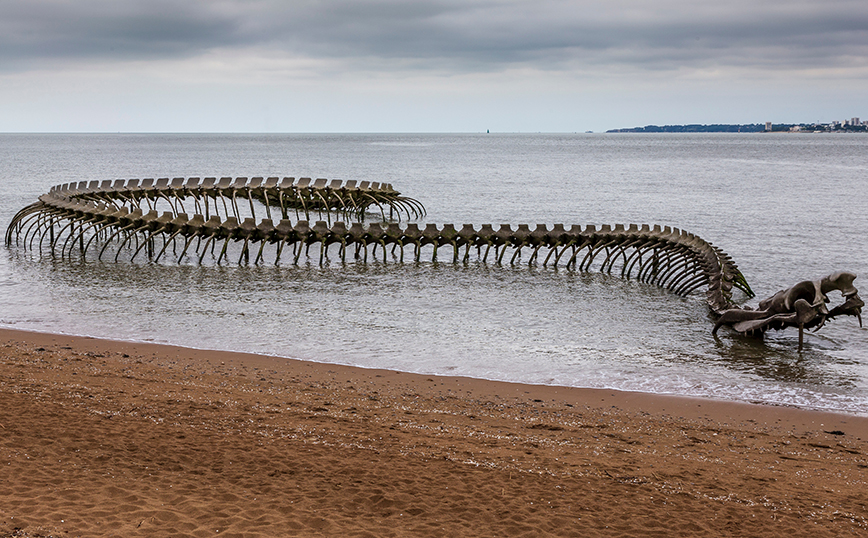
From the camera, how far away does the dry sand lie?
602 centimetres

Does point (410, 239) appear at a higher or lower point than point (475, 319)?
higher

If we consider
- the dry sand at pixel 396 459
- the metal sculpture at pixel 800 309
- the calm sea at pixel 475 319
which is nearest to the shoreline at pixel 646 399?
the dry sand at pixel 396 459

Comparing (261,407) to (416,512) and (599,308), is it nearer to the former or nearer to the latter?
(416,512)

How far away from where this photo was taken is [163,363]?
11.3 meters

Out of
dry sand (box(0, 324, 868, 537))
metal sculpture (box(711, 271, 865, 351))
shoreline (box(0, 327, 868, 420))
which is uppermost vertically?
metal sculpture (box(711, 271, 865, 351))

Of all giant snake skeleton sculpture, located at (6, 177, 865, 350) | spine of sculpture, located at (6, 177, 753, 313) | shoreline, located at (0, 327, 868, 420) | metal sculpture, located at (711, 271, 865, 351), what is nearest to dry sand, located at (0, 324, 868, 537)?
A: shoreline, located at (0, 327, 868, 420)

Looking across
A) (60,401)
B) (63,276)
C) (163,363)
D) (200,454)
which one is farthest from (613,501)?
(63,276)

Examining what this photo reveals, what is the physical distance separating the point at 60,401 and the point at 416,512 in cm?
507

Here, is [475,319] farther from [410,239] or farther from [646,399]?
[410,239]

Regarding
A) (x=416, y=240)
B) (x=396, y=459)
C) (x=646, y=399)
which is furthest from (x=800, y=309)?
(x=416, y=240)

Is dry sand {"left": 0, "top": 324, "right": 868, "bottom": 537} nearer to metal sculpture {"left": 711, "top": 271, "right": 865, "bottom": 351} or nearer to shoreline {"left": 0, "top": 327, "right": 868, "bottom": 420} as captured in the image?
shoreline {"left": 0, "top": 327, "right": 868, "bottom": 420}

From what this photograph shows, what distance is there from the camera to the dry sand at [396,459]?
6.02m

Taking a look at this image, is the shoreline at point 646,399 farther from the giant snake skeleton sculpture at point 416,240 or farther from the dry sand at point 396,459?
the giant snake skeleton sculpture at point 416,240

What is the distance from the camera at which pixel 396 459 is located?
24.1 feet
